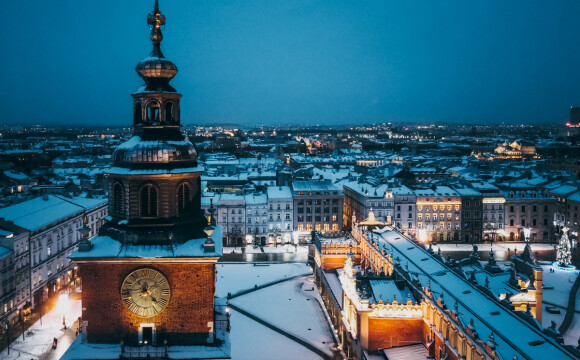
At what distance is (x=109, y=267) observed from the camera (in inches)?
753

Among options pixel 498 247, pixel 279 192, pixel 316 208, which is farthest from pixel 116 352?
pixel 498 247

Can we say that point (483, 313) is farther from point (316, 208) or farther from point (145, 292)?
point (316, 208)

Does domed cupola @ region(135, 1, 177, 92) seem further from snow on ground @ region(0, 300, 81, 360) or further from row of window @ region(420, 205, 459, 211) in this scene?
row of window @ region(420, 205, 459, 211)

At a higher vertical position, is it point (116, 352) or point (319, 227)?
point (116, 352)

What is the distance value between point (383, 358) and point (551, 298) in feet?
89.9

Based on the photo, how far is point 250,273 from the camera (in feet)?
225

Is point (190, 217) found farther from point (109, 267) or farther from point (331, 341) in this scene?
point (331, 341)

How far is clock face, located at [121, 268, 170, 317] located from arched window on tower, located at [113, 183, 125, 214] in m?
2.43

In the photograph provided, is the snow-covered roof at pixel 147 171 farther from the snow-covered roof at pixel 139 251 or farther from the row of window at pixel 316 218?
the row of window at pixel 316 218

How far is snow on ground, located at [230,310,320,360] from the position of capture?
43875mm

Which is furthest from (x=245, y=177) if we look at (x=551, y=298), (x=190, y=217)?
(x=190, y=217)

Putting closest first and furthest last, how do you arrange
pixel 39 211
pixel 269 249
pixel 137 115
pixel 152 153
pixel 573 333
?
pixel 152 153
pixel 137 115
pixel 573 333
pixel 39 211
pixel 269 249

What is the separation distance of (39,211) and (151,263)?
50140 millimetres

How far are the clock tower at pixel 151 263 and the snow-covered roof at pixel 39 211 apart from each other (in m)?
41.5
